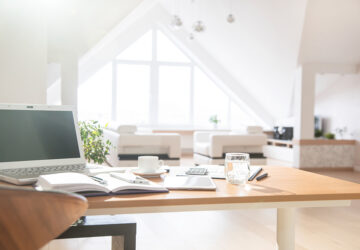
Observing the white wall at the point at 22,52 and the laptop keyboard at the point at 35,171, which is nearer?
the laptop keyboard at the point at 35,171

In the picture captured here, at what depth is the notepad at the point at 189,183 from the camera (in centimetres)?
131

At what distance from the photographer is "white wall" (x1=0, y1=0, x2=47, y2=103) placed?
269 centimetres

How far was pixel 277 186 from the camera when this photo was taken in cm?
140

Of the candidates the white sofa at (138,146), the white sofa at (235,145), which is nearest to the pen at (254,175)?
the white sofa at (138,146)

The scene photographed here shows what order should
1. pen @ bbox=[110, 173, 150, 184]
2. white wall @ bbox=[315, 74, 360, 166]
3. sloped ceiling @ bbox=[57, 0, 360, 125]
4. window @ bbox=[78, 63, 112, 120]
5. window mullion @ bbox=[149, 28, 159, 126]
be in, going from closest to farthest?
pen @ bbox=[110, 173, 150, 184]
sloped ceiling @ bbox=[57, 0, 360, 125]
white wall @ bbox=[315, 74, 360, 166]
window @ bbox=[78, 63, 112, 120]
window mullion @ bbox=[149, 28, 159, 126]

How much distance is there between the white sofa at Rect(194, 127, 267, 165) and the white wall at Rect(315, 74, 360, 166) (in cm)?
183

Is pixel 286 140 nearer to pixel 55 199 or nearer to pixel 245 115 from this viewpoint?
pixel 245 115

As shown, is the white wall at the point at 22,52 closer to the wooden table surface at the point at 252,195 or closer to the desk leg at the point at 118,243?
the desk leg at the point at 118,243

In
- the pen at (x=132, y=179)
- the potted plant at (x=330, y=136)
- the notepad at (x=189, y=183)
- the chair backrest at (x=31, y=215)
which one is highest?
the chair backrest at (x=31, y=215)

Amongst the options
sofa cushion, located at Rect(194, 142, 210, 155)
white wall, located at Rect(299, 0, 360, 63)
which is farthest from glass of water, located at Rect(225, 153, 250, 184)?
sofa cushion, located at Rect(194, 142, 210, 155)

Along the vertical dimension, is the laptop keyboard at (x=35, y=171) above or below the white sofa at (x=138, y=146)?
above

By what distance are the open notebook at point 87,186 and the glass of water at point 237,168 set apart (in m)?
0.31

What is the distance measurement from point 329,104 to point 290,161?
53.0 inches

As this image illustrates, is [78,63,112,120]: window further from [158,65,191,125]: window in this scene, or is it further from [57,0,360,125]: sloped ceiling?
[158,65,191,125]: window
